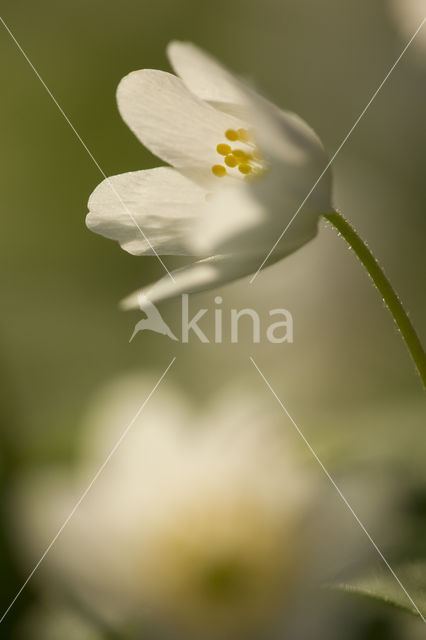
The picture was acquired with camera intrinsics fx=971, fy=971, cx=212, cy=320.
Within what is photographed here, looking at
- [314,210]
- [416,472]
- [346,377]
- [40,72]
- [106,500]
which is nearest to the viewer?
[314,210]

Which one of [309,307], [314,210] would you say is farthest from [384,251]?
[314,210]

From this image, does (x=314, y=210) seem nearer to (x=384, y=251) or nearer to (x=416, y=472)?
(x=416, y=472)

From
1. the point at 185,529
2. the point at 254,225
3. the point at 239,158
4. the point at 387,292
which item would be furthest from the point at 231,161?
the point at 185,529

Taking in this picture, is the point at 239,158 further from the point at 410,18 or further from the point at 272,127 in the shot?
the point at 410,18

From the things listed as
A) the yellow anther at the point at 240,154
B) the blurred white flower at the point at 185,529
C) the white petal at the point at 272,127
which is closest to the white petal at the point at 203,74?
the white petal at the point at 272,127

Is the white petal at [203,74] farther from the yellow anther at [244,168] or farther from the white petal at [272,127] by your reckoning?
the yellow anther at [244,168]
